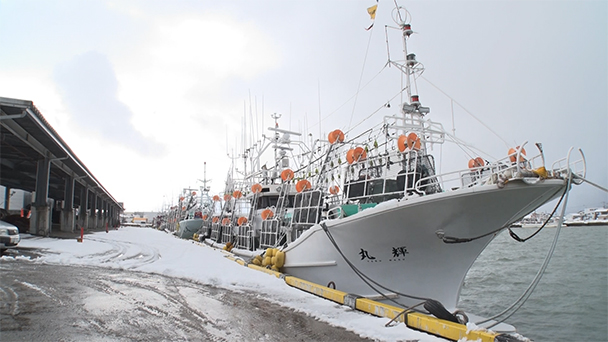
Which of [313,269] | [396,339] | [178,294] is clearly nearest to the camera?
[396,339]

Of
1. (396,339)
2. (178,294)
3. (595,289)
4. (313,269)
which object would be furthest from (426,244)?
(595,289)

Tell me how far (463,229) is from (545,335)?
232 inches

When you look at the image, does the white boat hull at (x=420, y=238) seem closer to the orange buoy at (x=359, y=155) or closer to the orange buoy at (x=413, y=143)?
the orange buoy at (x=413, y=143)

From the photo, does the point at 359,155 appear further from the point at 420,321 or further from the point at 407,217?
the point at 420,321

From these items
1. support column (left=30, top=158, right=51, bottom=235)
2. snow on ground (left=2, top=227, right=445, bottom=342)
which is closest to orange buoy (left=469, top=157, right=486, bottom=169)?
snow on ground (left=2, top=227, right=445, bottom=342)

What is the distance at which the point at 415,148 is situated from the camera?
8242 millimetres

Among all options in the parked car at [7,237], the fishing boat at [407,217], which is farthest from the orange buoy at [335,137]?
the parked car at [7,237]

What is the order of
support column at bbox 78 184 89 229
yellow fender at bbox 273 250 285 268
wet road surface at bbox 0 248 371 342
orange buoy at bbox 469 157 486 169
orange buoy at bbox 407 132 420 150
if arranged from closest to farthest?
wet road surface at bbox 0 248 371 342 < orange buoy at bbox 407 132 420 150 < orange buoy at bbox 469 157 486 169 < yellow fender at bbox 273 250 285 268 < support column at bbox 78 184 89 229

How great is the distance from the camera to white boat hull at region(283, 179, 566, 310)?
23.6ft

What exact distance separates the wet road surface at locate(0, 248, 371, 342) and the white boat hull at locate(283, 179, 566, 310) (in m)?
2.88

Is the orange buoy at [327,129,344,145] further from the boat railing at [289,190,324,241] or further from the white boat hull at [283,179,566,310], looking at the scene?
the white boat hull at [283,179,566,310]

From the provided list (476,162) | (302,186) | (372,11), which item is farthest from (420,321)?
(372,11)

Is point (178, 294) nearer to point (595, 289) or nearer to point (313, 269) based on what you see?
point (313, 269)

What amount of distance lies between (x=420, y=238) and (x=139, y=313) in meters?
5.71
